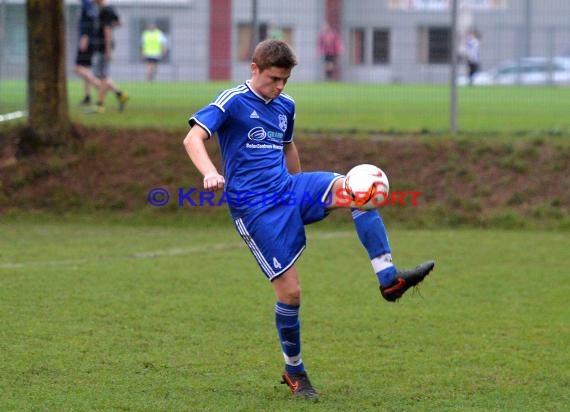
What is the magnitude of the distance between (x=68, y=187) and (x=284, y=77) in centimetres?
898

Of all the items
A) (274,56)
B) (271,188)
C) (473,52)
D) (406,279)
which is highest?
(473,52)

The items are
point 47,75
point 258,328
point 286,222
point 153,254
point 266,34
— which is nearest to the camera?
point 286,222

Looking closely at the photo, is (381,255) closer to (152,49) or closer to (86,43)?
(152,49)

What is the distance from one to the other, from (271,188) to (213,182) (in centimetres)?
73

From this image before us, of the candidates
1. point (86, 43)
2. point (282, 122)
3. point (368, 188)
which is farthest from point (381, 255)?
point (86, 43)

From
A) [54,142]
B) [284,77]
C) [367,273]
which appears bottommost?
[367,273]

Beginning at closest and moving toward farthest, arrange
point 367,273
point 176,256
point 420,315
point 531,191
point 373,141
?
1. point 420,315
2. point 367,273
3. point 176,256
4. point 531,191
5. point 373,141

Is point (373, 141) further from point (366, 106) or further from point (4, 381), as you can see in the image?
point (4, 381)

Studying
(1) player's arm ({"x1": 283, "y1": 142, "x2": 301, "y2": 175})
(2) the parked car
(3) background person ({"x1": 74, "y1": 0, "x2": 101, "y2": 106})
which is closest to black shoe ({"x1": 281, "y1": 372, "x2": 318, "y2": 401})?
(1) player's arm ({"x1": 283, "y1": 142, "x2": 301, "y2": 175})

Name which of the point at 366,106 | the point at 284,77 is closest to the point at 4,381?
the point at 284,77

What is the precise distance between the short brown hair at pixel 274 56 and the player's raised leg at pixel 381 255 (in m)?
0.69

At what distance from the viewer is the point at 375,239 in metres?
5.85

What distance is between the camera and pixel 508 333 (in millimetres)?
7770

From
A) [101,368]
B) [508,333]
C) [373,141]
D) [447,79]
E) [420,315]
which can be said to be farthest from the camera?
[447,79]
